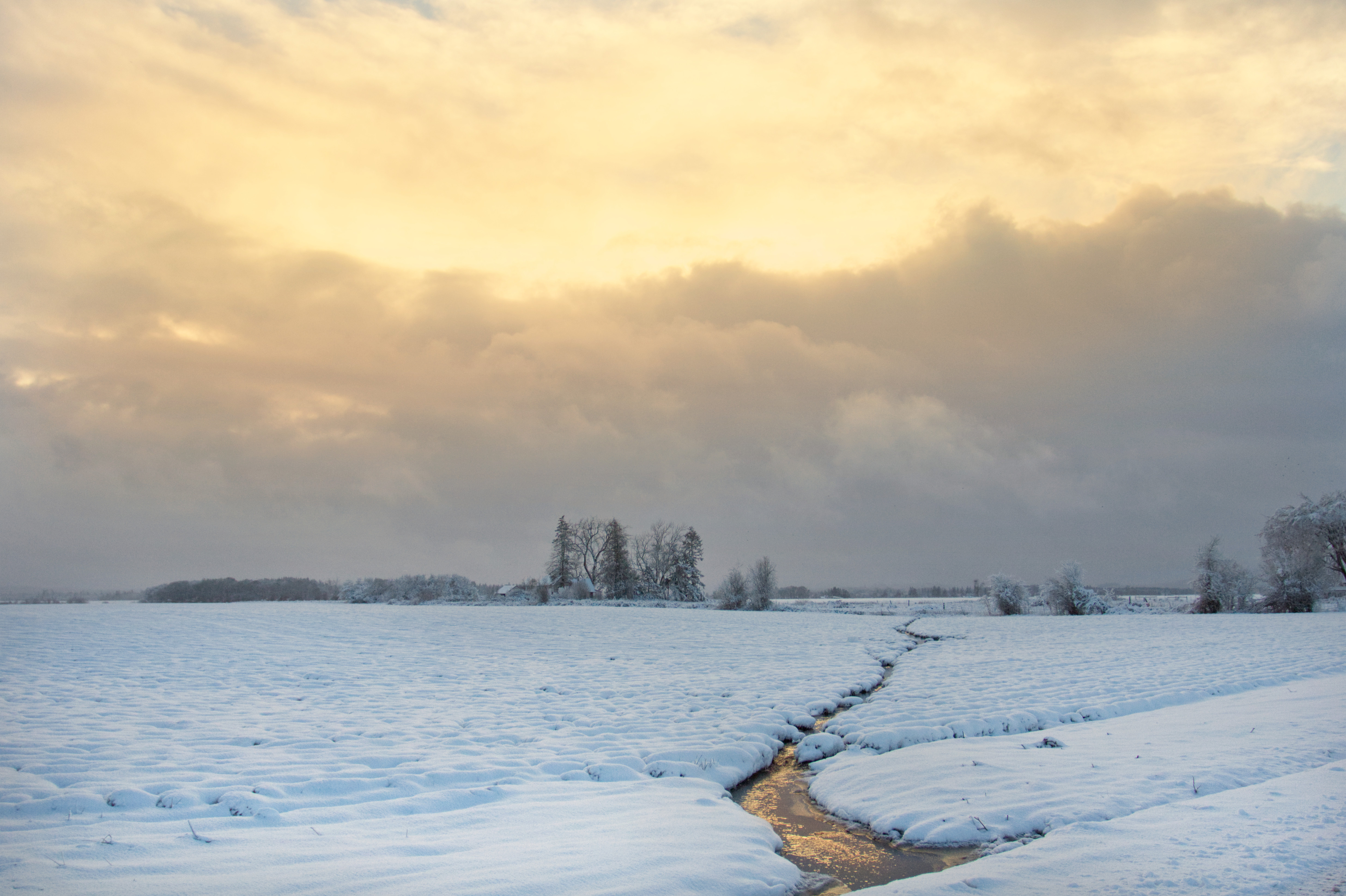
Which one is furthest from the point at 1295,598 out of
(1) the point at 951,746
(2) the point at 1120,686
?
(1) the point at 951,746

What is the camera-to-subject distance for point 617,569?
80438 millimetres

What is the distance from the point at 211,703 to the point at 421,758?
6.87m

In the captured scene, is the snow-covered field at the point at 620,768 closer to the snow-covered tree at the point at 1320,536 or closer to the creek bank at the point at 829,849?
the creek bank at the point at 829,849

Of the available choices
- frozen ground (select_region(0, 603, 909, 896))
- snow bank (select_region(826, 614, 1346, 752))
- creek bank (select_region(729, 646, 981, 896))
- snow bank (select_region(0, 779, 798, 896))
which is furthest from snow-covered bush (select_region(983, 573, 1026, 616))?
snow bank (select_region(0, 779, 798, 896))

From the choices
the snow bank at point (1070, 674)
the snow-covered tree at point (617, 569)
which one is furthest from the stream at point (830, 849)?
the snow-covered tree at point (617, 569)

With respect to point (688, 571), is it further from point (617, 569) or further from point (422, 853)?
point (422, 853)

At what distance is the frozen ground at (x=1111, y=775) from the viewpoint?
5.36 meters

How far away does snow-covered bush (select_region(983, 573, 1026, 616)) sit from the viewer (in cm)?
5297

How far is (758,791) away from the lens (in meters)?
9.62

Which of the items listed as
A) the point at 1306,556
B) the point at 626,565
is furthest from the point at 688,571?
the point at 1306,556

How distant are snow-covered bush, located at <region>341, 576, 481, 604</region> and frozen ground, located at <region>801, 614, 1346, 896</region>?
71.9 metres

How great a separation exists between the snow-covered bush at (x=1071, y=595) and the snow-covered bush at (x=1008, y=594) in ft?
6.48

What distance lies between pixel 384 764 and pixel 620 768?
3368mm

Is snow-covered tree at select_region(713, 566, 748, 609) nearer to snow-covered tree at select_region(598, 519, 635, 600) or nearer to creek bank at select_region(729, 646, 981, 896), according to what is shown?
snow-covered tree at select_region(598, 519, 635, 600)
